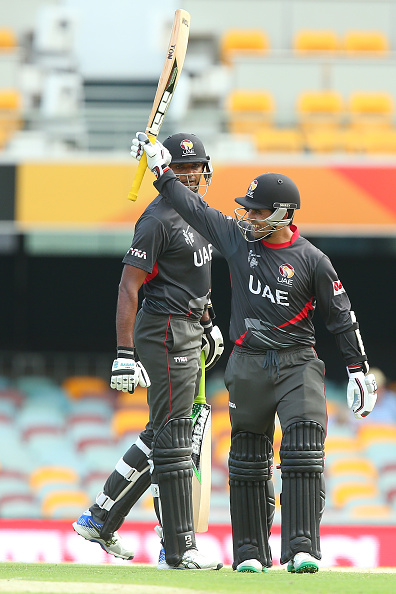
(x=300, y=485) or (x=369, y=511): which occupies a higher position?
(x=300, y=485)

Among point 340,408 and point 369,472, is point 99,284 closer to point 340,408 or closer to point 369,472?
point 340,408

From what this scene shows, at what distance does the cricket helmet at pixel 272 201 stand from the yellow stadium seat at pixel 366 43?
986cm

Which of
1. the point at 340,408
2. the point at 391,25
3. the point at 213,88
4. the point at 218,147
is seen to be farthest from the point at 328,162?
the point at 391,25

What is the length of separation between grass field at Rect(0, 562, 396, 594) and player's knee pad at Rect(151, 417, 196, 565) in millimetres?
170

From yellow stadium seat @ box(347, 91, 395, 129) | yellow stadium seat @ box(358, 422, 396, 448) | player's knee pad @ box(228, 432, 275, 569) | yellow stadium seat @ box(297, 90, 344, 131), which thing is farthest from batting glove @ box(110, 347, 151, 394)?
yellow stadium seat @ box(347, 91, 395, 129)

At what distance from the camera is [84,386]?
36.8 ft

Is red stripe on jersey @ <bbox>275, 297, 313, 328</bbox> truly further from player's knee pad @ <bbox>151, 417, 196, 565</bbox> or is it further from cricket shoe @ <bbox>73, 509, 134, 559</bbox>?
cricket shoe @ <bbox>73, 509, 134, 559</bbox>

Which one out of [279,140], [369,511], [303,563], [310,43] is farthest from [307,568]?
[310,43]

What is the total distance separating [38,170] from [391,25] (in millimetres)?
6894

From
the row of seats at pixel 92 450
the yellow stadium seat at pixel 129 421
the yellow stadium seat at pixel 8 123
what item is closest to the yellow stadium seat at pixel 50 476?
the row of seats at pixel 92 450

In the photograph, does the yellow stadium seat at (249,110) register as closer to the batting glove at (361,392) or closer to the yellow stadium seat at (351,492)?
the yellow stadium seat at (351,492)

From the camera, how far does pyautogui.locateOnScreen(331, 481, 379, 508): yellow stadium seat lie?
8.99 metres

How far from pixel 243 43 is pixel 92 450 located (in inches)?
251

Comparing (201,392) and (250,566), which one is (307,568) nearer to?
(250,566)
